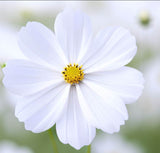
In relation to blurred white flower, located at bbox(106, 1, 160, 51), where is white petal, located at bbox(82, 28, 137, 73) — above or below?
above

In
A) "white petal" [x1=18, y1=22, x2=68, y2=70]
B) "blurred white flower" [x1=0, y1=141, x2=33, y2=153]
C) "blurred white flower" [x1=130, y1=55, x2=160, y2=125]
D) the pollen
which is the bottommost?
"blurred white flower" [x1=0, y1=141, x2=33, y2=153]

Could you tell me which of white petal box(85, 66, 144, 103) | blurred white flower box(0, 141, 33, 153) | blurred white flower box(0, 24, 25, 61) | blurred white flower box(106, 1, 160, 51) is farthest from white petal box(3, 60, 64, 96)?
blurred white flower box(106, 1, 160, 51)

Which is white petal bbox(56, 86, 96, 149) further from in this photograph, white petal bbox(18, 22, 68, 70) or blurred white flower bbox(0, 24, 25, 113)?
blurred white flower bbox(0, 24, 25, 113)

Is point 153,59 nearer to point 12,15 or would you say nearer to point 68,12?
point 12,15

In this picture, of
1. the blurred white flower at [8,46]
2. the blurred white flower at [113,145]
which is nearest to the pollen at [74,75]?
the blurred white flower at [8,46]

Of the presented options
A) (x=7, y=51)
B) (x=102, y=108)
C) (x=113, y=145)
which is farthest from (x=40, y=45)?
(x=113, y=145)

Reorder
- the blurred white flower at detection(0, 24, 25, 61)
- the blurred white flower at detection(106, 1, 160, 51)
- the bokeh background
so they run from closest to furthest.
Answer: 1. the blurred white flower at detection(0, 24, 25, 61)
2. the bokeh background
3. the blurred white flower at detection(106, 1, 160, 51)
